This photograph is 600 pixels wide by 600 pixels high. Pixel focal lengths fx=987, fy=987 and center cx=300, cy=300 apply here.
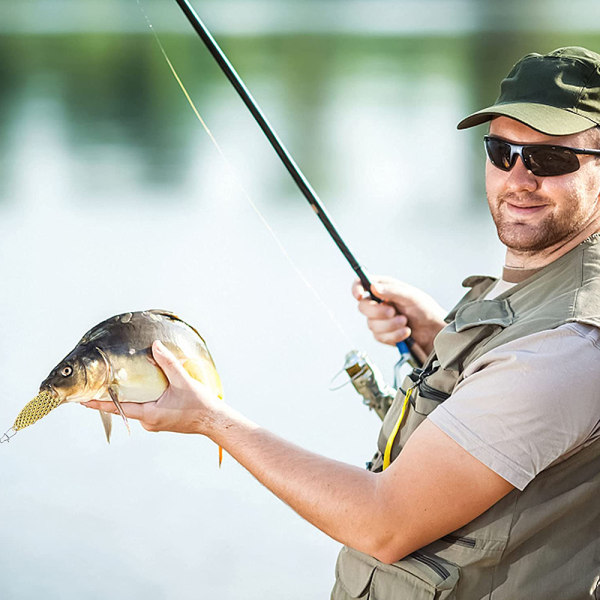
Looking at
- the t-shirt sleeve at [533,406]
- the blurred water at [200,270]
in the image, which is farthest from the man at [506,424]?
the blurred water at [200,270]

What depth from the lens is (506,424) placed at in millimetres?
1438

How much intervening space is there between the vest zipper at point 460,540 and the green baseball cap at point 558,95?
2.23ft

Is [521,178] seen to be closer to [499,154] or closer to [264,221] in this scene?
[499,154]

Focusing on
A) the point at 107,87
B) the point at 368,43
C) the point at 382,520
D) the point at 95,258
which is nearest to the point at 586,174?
the point at 382,520

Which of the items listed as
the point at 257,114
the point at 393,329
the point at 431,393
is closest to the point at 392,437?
the point at 431,393

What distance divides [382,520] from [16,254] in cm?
444

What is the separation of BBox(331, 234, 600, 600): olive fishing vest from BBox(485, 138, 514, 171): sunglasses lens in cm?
21

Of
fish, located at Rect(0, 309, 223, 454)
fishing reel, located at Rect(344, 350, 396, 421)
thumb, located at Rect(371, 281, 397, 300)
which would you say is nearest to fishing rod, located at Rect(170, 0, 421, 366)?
thumb, located at Rect(371, 281, 397, 300)

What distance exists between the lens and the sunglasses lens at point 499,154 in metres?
1.77

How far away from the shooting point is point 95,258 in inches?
215

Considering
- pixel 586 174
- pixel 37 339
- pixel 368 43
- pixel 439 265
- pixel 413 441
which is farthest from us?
pixel 368 43

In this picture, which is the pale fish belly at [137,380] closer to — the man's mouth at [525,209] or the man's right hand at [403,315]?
the man's mouth at [525,209]

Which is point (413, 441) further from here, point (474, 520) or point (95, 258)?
point (95, 258)

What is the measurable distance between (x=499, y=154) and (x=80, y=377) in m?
0.85
